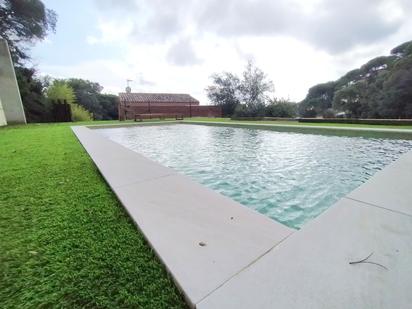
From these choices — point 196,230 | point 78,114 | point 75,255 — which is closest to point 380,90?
point 196,230

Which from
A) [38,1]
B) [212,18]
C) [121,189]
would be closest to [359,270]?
[121,189]

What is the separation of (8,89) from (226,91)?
16.7 meters

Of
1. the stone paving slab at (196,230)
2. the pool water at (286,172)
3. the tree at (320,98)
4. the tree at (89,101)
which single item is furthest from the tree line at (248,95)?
the tree at (320,98)

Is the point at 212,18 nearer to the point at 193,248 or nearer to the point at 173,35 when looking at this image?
the point at 173,35

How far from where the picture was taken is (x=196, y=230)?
134 cm

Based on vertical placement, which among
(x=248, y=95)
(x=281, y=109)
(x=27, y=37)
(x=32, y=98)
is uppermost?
(x=27, y=37)

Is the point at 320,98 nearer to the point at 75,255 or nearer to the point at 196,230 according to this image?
the point at 196,230

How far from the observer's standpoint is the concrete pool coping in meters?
0.86

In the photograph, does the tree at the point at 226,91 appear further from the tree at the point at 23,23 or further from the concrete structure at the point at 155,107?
the tree at the point at 23,23

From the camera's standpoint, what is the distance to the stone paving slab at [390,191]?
166 centimetres

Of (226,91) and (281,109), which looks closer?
(281,109)

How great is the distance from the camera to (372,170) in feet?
10.7

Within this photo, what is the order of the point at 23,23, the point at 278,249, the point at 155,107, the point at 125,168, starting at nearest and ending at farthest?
the point at 278,249, the point at 125,168, the point at 23,23, the point at 155,107

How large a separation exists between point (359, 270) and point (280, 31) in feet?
30.9
